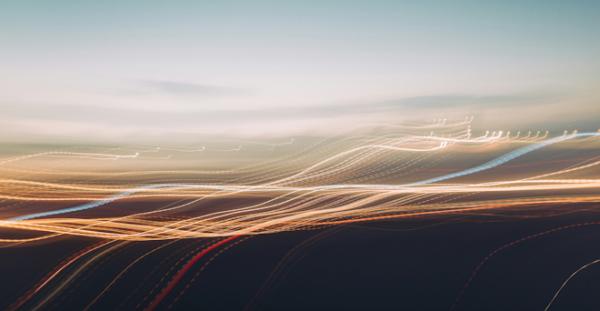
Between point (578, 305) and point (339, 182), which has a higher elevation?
point (339, 182)

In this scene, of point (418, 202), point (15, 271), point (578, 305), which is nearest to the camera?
point (578, 305)

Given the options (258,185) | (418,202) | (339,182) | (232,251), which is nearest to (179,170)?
(258,185)

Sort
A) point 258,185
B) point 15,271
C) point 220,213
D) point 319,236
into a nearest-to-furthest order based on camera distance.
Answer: point 15,271, point 319,236, point 220,213, point 258,185

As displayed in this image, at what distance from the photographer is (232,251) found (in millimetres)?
4691

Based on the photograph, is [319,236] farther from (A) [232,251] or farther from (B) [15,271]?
(B) [15,271]

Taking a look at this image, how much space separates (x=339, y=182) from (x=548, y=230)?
Answer: 307cm

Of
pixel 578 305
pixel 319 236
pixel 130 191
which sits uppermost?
pixel 130 191

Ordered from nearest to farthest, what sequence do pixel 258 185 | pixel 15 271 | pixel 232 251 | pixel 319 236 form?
1. pixel 15 271
2. pixel 232 251
3. pixel 319 236
4. pixel 258 185

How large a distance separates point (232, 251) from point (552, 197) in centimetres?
493

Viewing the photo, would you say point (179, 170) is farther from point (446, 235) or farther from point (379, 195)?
point (446, 235)

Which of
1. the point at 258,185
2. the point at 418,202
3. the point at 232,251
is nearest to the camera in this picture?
the point at 232,251

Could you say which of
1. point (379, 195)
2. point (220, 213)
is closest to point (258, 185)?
point (220, 213)

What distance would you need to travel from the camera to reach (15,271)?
4.36 m

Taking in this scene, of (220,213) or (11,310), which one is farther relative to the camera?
(220,213)
